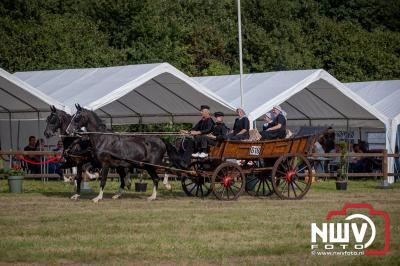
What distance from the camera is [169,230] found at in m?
14.0

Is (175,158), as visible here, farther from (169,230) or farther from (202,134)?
(169,230)

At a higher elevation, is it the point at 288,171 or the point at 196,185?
the point at 288,171

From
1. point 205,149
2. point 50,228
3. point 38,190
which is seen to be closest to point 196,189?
point 205,149

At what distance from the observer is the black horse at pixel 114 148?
19.5m

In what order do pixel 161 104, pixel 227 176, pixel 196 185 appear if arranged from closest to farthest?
1. pixel 227 176
2. pixel 196 185
3. pixel 161 104

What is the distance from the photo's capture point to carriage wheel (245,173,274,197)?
66.9 ft

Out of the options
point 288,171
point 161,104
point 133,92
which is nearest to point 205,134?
point 288,171

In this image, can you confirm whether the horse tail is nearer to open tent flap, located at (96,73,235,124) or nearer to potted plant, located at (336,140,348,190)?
potted plant, located at (336,140,348,190)

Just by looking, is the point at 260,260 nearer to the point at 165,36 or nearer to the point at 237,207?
the point at 237,207

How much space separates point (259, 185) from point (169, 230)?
23.0 feet

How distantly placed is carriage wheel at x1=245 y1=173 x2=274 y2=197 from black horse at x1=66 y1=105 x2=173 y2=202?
2.11 metres

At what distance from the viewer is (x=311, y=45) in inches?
2189

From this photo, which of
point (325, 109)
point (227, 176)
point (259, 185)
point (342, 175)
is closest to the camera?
point (227, 176)

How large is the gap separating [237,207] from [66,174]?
8268mm
